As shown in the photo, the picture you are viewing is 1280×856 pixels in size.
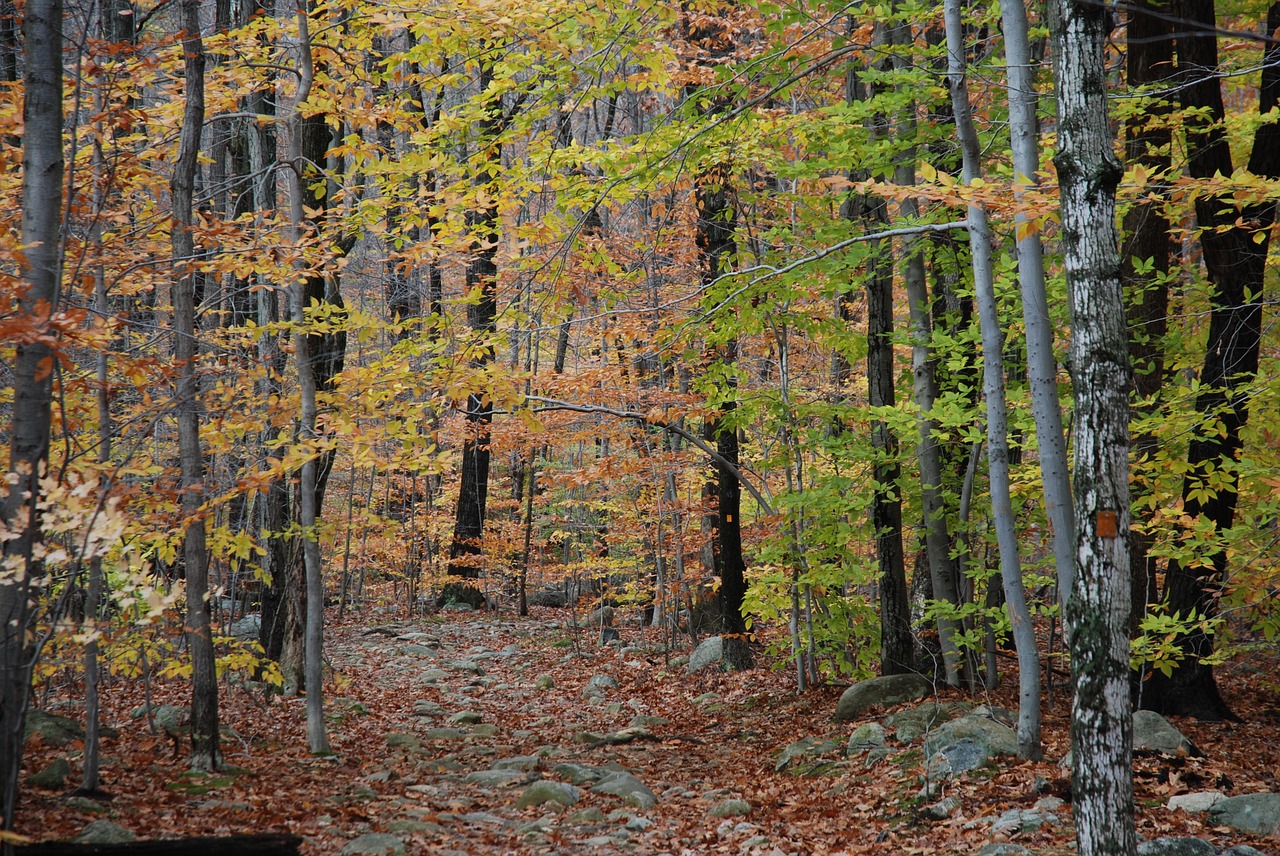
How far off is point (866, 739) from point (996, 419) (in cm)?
323

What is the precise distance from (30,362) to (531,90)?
4.34m

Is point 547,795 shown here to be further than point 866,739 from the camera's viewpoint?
No

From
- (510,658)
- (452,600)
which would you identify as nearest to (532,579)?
(452,600)

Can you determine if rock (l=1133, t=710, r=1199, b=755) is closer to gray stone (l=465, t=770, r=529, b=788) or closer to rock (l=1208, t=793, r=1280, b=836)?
rock (l=1208, t=793, r=1280, b=836)

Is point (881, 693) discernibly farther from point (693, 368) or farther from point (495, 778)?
point (693, 368)

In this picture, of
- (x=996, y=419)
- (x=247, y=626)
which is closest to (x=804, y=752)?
(x=996, y=419)

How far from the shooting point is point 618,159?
24.1 feet

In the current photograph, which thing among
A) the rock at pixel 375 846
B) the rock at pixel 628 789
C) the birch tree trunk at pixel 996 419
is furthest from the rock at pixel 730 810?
the rock at pixel 375 846

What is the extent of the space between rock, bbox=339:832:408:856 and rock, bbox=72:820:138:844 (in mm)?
1180

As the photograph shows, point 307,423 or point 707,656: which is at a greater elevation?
point 307,423

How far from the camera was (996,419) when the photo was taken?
6.53 meters

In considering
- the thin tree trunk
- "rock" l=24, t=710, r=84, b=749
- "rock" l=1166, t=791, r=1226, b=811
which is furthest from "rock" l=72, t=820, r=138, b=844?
"rock" l=1166, t=791, r=1226, b=811

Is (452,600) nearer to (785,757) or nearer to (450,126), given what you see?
(785,757)

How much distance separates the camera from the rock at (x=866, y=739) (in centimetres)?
775
